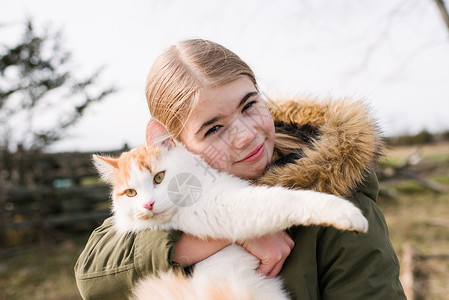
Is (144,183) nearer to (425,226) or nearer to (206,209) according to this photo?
(206,209)

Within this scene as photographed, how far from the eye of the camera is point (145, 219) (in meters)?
1.46

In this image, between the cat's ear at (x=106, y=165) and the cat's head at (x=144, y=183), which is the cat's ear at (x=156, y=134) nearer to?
the cat's head at (x=144, y=183)

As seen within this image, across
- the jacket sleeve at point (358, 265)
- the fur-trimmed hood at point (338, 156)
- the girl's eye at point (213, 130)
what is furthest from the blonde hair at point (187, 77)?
the jacket sleeve at point (358, 265)

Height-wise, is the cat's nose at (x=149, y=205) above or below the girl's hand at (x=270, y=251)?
above

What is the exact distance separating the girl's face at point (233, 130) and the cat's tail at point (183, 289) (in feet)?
1.81

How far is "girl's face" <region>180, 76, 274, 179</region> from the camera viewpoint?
145 centimetres

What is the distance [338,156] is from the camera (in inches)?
54.3

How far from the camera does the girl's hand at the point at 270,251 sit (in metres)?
1.27

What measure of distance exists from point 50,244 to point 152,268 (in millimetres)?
6373

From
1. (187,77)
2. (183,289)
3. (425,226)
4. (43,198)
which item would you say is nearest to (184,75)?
(187,77)

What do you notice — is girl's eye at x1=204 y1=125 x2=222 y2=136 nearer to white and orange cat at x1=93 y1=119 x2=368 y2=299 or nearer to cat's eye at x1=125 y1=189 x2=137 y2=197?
white and orange cat at x1=93 y1=119 x2=368 y2=299

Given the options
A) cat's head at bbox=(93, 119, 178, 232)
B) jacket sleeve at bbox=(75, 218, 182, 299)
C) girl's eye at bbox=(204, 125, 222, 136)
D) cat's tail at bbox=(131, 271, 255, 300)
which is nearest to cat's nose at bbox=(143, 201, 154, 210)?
cat's head at bbox=(93, 119, 178, 232)

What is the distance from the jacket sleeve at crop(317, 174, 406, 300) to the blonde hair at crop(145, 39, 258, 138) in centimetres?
85

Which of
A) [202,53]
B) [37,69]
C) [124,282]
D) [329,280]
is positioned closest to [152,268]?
[124,282]
